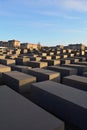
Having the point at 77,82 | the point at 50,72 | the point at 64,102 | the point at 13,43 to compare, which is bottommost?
the point at 64,102

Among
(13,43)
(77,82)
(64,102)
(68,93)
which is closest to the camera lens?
(64,102)

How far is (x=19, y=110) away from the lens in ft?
16.3

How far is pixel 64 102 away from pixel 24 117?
2.41 metres

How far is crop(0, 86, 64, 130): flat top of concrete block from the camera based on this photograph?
4090 millimetres

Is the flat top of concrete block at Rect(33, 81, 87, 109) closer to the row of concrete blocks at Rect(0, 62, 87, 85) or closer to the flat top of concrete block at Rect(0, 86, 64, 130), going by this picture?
the flat top of concrete block at Rect(0, 86, 64, 130)

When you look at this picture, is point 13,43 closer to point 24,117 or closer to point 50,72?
point 50,72

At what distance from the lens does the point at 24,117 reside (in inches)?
178

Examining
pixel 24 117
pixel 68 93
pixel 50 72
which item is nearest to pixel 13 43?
pixel 50 72

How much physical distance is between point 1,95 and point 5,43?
8402 cm

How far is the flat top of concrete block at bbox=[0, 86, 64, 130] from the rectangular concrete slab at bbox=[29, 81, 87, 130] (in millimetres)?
1700

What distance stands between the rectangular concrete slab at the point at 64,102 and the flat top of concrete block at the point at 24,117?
1.70 meters

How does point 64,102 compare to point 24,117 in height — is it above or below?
below

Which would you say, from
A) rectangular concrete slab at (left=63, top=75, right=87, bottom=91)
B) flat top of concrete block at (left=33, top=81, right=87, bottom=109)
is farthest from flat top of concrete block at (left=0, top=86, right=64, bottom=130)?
rectangular concrete slab at (left=63, top=75, right=87, bottom=91)

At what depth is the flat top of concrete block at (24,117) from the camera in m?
4.09
